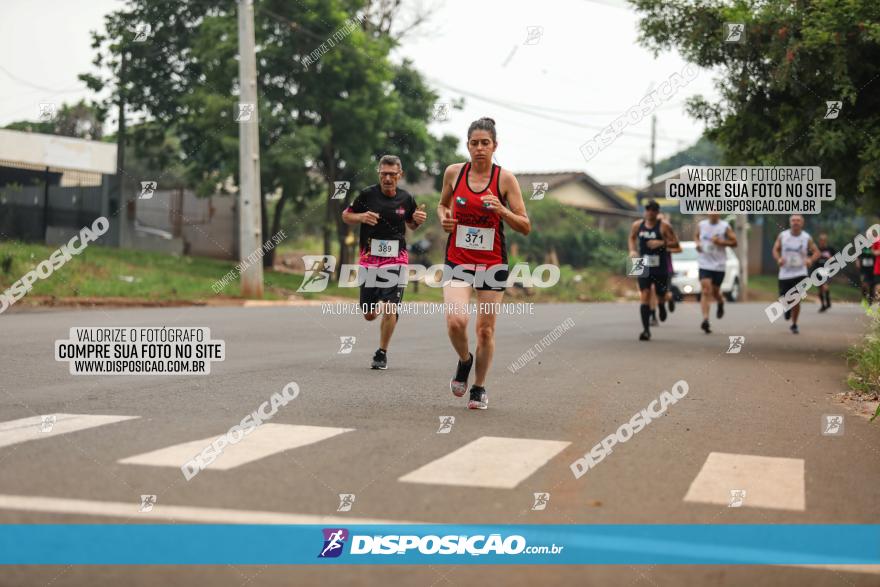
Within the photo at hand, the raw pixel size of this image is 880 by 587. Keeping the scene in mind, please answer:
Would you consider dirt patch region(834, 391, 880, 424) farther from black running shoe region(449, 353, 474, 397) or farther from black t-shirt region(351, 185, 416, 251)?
black t-shirt region(351, 185, 416, 251)

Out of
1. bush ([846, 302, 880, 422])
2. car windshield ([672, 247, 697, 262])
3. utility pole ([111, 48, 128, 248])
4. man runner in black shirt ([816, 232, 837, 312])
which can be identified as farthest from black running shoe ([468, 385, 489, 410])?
utility pole ([111, 48, 128, 248])

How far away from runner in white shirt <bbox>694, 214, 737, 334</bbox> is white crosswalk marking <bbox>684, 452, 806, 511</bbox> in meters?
→ 11.6

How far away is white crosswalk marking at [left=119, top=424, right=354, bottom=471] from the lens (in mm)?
6379

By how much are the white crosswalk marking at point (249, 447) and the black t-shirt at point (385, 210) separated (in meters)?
4.33

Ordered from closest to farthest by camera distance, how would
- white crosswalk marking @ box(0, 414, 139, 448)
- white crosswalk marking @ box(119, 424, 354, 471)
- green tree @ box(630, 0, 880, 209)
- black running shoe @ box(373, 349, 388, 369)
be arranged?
white crosswalk marking @ box(119, 424, 354, 471)
white crosswalk marking @ box(0, 414, 139, 448)
black running shoe @ box(373, 349, 388, 369)
green tree @ box(630, 0, 880, 209)

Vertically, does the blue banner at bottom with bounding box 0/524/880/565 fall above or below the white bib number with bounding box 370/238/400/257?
below

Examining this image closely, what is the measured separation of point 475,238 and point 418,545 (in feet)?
14.4

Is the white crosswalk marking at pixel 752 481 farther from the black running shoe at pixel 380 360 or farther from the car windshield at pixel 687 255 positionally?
the car windshield at pixel 687 255

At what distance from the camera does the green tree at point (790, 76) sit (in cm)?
1427

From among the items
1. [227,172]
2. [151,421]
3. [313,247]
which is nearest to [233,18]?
[227,172]

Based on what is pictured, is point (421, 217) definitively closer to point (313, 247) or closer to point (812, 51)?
point (812, 51)

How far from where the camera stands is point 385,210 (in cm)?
1187

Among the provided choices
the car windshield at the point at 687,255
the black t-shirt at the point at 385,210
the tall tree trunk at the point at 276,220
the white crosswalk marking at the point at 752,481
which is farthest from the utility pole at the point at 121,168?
the white crosswalk marking at the point at 752,481

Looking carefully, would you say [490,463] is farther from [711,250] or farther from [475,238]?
[711,250]
